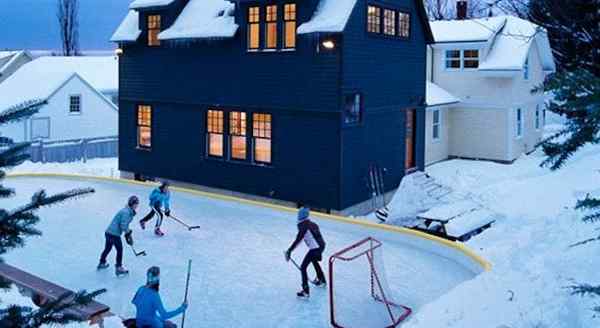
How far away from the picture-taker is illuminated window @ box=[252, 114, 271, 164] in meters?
20.4

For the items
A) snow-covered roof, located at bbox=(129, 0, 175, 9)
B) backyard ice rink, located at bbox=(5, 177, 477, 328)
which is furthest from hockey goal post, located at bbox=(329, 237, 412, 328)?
snow-covered roof, located at bbox=(129, 0, 175, 9)

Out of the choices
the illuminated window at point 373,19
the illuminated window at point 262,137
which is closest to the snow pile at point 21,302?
the illuminated window at point 262,137

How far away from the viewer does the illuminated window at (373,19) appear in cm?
1972

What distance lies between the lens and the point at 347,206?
19.1 metres

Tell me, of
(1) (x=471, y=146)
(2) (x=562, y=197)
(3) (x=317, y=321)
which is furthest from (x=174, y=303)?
(1) (x=471, y=146)

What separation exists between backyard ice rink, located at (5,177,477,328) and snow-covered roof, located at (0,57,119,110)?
17.3 m

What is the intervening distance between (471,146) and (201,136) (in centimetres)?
1250

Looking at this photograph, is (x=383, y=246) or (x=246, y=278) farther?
(x=383, y=246)

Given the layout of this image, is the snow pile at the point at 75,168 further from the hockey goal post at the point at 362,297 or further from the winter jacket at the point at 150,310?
the winter jacket at the point at 150,310

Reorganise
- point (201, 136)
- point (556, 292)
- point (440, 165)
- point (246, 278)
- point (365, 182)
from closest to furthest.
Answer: point (556, 292), point (246, 278), point (365, 182), point (201, 136), point (440, 165)

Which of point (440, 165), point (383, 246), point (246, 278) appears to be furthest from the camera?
point (440, 165)

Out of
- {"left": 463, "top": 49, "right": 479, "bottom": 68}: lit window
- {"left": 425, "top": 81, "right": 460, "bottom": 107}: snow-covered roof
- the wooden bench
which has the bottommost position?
the wooden bench

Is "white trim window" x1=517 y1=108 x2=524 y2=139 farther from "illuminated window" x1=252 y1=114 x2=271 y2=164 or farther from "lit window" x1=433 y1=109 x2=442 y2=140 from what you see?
"illuminated window" x1=252 y1=114 x2=271 y2=164

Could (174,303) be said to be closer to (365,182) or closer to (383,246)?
(383,246)
